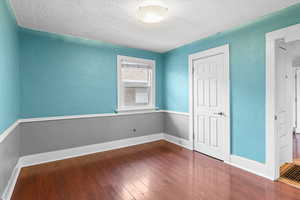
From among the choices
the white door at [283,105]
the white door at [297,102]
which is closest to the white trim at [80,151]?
the white door at [283,105]

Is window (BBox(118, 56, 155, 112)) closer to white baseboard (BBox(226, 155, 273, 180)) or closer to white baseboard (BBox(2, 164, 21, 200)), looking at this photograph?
white baseboard (BBox(2, 164, 21, 200))

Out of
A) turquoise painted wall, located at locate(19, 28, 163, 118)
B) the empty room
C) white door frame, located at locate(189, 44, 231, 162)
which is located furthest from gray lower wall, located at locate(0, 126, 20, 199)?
white door frame, located at locate(189, 44, 231, 162)

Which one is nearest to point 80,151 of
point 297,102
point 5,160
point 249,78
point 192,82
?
point 5,160

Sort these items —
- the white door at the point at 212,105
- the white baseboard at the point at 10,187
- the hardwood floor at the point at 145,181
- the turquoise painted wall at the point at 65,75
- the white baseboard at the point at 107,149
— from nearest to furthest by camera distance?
1. the white baseboard at the point at 10,187
2. the hardwood floor at the point at 145,181
3. the white baseboard at the point at 107,149
4. the turquoise painted wall at the point at 65,75
5. the white door at the point at 212,105

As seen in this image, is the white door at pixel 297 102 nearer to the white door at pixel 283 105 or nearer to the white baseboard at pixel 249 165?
the white door at pixel 283 105

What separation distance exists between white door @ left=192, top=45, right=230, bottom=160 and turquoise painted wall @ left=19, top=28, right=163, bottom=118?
1967 millimetres

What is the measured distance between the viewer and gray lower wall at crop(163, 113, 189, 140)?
3882 mm

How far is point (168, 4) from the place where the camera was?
6.67ft

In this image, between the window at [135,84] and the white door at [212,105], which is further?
the window at [135,84]

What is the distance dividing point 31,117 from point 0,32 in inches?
68.7

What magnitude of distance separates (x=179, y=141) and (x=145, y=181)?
1.89 metres

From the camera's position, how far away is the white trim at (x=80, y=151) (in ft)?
9.40

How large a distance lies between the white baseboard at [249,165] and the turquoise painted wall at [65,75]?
2.80 meters

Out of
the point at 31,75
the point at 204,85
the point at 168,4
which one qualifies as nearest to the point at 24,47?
the point at 31,75
